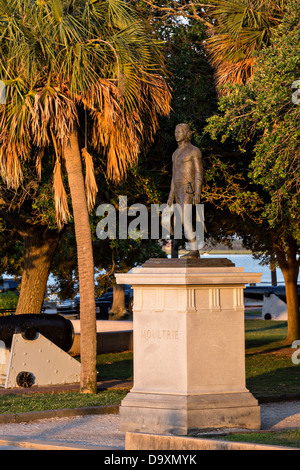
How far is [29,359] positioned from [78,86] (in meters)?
4.78

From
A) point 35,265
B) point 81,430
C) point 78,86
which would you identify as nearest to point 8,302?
point 35,265

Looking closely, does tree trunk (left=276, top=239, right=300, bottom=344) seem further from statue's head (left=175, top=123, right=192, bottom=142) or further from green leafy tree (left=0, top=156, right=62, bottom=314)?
statue's head (left=175, top=123, right=192, bottom=142)

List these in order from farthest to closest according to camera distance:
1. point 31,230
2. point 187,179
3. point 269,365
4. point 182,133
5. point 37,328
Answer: point 31,230
point 269,365
point 37,328
point 182,133
point 187,179

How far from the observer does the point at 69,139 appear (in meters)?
13.9

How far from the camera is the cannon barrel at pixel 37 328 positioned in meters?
14.6

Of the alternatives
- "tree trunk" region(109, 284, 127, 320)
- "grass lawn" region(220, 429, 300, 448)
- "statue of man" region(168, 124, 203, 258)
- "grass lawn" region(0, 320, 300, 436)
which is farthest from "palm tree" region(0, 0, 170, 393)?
"tree trunk" region(109, 284, 127, 320)

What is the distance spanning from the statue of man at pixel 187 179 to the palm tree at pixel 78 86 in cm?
301

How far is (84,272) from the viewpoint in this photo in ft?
44.6

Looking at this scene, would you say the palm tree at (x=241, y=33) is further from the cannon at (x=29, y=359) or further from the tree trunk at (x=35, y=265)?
the tree trunk at (x=35, y=265)

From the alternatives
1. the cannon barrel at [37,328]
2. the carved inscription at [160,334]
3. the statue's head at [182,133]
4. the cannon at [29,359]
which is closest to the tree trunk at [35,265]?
the cannon barrel at [37,328]

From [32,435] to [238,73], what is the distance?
8.82m

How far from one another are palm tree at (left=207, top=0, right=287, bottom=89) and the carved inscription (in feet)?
22.0

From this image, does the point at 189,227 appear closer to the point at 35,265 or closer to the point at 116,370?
the point at 116,370
